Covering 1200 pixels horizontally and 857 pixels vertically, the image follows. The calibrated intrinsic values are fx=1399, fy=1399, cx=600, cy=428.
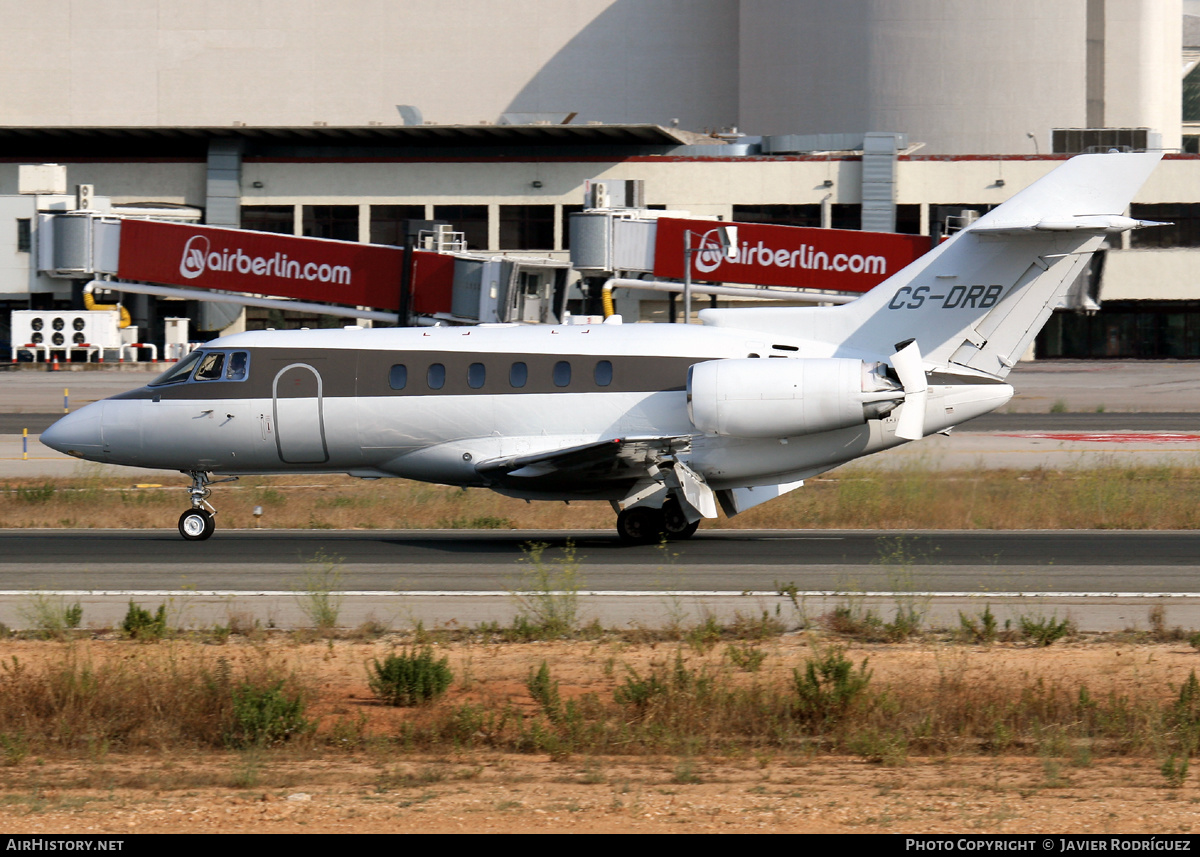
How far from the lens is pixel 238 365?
→ 2169cm

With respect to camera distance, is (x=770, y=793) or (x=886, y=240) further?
(x=886, y=240)

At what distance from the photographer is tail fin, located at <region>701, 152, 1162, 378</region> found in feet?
65.4

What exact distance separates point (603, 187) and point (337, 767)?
48074 millimetres

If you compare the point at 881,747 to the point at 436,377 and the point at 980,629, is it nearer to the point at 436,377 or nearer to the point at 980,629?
the point at 980,629

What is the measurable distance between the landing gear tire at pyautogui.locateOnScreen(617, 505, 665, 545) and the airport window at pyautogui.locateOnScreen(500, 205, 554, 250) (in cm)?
4780

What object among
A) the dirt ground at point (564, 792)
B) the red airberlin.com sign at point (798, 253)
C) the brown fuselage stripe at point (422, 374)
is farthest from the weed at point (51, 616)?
the red airberlin.com sign at point (798, 253)

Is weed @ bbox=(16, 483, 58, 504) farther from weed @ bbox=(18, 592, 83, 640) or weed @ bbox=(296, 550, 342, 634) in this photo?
weed @ bbox=(18, 592, 83, 640)

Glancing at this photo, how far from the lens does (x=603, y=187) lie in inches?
2223

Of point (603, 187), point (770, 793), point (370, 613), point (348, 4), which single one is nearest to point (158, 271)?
point (603, 187)

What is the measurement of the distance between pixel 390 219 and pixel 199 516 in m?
47.8

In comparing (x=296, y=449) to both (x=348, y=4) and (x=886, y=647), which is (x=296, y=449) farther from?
(x=348, y=4)

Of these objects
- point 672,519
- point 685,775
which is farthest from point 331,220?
point 685,775

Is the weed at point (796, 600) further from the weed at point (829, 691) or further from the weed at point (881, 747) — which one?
the weed at point (881, 747)

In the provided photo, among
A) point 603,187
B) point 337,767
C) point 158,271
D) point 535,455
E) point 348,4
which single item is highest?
→ point 348,4
